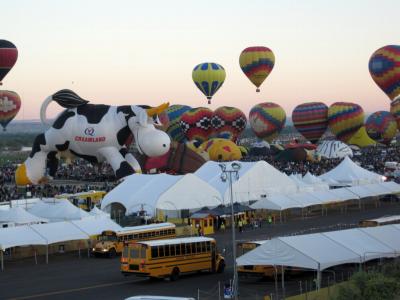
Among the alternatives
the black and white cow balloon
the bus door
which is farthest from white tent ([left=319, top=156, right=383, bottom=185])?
the bus door

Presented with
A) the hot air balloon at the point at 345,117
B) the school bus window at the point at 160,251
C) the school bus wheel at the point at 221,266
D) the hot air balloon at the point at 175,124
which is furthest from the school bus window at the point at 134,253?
the hot air balloon at the point at 345,117

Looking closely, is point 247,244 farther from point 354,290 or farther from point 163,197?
point 163,197

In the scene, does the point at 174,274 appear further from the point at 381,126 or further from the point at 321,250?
the point at 381,126

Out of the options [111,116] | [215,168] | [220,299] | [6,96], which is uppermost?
[6,96]

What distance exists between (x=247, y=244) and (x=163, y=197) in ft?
41.6

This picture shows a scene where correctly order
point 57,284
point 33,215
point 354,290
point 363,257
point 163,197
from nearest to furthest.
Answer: point 354,290, point 363,257, point 57,284, point 33,215, point 163,197

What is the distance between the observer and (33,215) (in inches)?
1138

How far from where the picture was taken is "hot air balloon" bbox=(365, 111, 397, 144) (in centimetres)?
8600

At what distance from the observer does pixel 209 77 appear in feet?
238

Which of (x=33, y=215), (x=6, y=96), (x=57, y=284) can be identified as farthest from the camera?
(x=6, y=96)

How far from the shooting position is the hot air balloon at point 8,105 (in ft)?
212

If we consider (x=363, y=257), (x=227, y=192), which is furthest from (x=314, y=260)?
(x=227, y=192)

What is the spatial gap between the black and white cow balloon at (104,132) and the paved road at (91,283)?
501 inches

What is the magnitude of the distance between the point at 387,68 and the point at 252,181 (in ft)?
118
